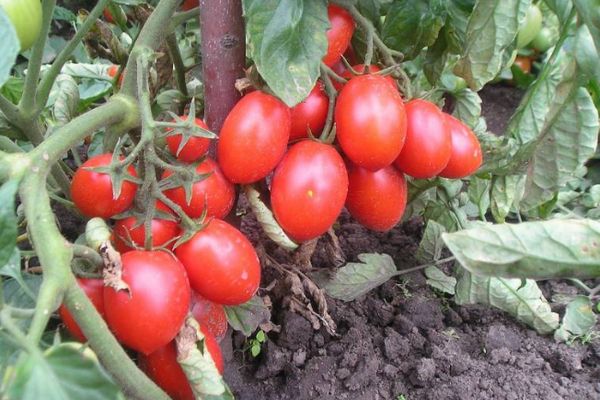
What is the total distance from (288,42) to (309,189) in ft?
0.68

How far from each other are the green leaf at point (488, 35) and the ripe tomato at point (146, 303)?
0.55 metres

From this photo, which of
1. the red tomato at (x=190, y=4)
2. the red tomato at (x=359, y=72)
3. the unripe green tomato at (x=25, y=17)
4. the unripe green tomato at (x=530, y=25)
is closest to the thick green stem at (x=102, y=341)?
the unripe green tomato at (x=25, y=17)

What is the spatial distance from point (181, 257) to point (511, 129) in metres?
0.74

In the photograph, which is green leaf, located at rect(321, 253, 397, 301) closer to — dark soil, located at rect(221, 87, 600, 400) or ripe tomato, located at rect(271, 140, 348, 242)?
dark soil, located at rect(221, 87, 600, 400)

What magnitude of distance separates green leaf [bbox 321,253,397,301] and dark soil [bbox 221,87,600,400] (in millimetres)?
57

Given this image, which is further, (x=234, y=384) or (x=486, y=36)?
(x=234, y=384)

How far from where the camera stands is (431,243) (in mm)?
1487

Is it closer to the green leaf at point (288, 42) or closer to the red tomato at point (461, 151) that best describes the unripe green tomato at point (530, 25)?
the red tomato at point (461, 151)

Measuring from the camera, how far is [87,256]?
816 millimetres

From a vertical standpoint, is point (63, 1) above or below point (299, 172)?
below

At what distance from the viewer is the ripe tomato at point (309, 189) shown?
0.94 metres

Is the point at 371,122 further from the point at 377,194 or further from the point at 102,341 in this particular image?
the point at 102,341

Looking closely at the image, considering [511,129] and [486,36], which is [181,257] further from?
[511,129]

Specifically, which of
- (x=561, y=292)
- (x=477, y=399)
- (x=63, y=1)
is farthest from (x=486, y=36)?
(x=63, y=1)
